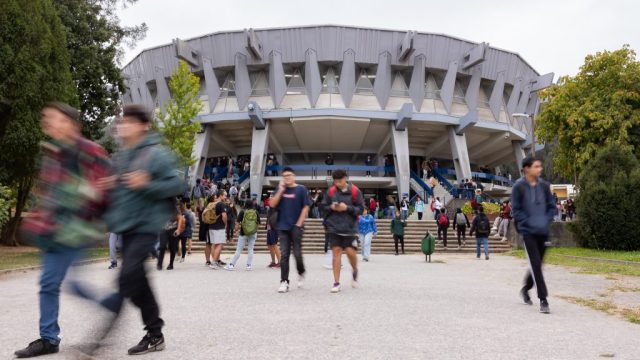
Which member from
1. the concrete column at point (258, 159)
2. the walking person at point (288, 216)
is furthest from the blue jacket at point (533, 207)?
the concrete column at point (258, 159)

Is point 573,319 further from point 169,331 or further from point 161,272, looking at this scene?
point 161,272

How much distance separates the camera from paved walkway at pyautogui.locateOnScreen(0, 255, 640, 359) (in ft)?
13.4

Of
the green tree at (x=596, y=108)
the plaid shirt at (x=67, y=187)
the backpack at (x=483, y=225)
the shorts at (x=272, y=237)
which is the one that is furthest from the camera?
the green tree at (x=596, y=108)

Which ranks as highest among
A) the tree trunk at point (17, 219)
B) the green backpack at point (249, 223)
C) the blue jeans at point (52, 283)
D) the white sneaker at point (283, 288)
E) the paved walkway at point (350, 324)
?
the tree trunk at point (17, 219)

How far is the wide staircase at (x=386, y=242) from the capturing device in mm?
21375

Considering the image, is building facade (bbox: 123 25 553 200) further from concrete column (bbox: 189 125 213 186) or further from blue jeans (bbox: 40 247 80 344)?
blue jeans (bbox: 40 247 80 344)

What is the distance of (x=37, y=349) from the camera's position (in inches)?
156

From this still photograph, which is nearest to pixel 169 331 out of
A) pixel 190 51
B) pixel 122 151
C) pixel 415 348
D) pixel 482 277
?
pixel 122 151

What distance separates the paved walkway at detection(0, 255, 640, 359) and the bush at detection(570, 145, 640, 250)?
33.6 ft

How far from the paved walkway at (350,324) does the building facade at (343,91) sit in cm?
2562

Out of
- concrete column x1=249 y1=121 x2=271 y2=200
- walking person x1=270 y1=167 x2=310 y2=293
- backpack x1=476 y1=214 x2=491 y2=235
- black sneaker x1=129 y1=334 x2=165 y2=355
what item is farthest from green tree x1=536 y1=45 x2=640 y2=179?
black sneaker x1=129 y1=334 x2=165 y2=355

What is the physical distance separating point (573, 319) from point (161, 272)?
8.33 m

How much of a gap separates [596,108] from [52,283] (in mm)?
27858

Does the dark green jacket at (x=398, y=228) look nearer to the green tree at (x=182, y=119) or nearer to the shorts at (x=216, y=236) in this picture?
the shorts at (x=216, y=236)
